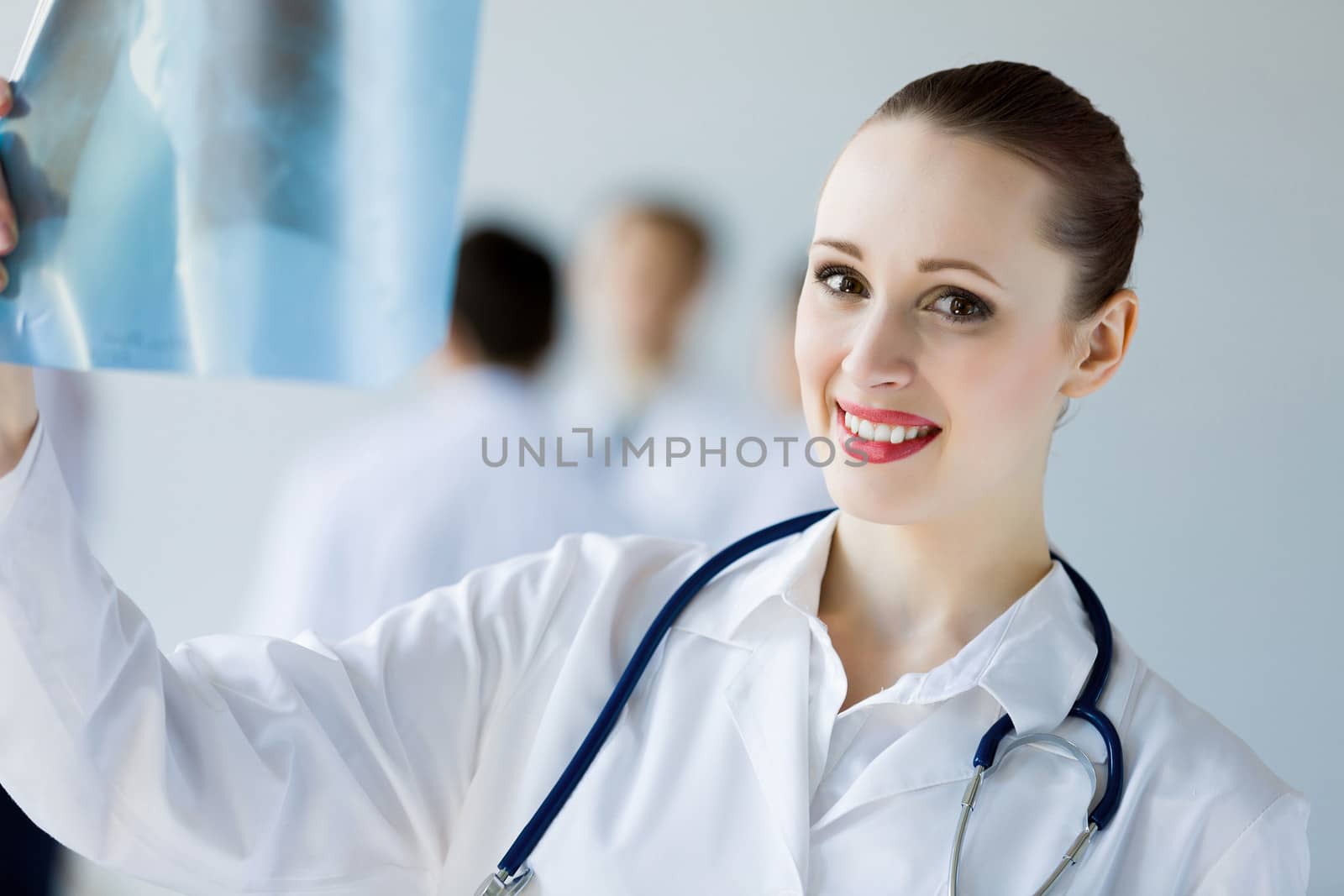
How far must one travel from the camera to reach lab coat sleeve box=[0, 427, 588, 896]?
2.95 ft

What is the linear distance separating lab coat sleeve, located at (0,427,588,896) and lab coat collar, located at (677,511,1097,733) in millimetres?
172

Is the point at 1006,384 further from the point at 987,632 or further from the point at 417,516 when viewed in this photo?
the point at 417,516

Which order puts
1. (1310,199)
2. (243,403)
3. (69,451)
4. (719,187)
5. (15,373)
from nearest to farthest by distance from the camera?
(15,373) → (69,451) → (1310,199) → (719,187) → (243,403)

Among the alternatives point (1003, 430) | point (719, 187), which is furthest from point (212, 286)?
point (719, 187)

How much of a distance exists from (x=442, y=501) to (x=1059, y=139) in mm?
1295

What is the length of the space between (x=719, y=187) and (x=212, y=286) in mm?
2353

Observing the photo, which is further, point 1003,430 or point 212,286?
point 1003,430

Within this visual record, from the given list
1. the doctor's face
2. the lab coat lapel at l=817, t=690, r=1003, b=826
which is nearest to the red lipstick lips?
the doctor's face

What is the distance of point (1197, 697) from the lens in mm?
2871

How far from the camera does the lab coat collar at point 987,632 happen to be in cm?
111

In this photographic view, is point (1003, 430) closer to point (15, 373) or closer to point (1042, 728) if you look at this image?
point (1042, 728)

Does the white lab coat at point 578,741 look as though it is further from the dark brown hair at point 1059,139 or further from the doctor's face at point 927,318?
the dark brown hair at point 1059,139

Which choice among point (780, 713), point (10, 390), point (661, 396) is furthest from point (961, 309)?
point (661, 396)

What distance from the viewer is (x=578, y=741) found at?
1.14m
